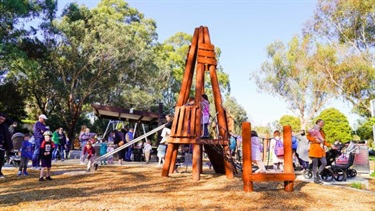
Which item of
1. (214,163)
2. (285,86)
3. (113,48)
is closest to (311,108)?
(285,86)

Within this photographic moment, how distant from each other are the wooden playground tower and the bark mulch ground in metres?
0.64

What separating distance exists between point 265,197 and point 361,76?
2471 centimetres

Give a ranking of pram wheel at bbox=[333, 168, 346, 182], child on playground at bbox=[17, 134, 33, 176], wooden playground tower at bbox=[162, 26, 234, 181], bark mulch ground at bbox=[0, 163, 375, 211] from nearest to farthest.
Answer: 1. bark mulch ground at bbox=[0, 163, 375, 211]
2. wooden playground tower at bbox=[162, 26, 234, 181]
3. child on playground at bbox=[17, 134, 33, 176]
4. pram wheel at bbox=[333, 168, 346, 182]

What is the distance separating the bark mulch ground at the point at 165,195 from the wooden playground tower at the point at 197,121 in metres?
0.64

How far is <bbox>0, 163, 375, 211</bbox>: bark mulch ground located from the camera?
589 cm

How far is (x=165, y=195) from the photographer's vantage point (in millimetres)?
6797

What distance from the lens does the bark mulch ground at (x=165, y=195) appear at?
5.89 m

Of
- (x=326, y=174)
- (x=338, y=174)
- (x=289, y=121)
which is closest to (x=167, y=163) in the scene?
(x=326, y=174)

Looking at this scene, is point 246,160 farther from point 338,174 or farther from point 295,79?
point 295,79

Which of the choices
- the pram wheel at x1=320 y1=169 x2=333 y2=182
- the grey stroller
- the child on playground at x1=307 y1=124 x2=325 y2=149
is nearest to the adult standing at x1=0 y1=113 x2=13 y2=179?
the grey stroller

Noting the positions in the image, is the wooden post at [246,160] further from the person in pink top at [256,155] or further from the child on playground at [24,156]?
the child on playground at [24,156]

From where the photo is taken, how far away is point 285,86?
37.3m

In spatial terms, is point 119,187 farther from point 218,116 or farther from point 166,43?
point 166,43

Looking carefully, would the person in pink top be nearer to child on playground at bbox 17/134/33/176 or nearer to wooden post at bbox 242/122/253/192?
wooden post at bbox 242/122/253/192
